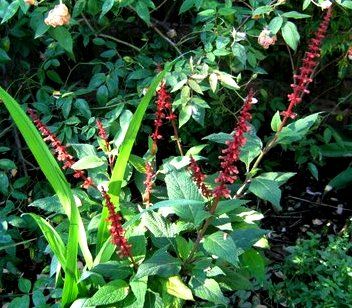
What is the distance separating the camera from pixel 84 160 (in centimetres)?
180

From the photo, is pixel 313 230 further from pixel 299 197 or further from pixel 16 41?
pixel 16 41

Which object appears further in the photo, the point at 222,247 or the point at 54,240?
the point at 54,240

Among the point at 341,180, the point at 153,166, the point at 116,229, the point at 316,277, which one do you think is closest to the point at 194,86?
the point at 153,166

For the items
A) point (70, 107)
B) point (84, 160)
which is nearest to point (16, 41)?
point (70, 107)

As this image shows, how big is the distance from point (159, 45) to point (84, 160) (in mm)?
772

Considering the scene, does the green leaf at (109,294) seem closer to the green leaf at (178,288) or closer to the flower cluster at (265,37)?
the green leaf at (178,288)

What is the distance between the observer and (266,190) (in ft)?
5.59

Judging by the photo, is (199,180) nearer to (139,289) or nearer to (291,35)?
(139,289)

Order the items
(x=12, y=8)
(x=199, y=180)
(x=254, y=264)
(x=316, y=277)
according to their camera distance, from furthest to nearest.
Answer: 1. (x=316, y=277)
2. (x=12, y=8)
3. (x=254, y=264)
4. (x=199, y=180)

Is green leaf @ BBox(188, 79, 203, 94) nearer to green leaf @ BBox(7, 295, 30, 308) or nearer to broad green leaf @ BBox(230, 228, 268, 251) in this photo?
broad green leaf @ BBox(230, 228, 268, 251)

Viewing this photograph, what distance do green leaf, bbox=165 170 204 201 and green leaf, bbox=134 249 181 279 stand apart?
165 mm

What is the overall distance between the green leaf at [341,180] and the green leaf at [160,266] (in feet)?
4.42

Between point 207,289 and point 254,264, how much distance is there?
0.27m

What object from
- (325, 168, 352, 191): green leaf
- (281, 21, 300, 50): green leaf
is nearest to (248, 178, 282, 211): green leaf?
(281, 21, 300, 50): green leaf
